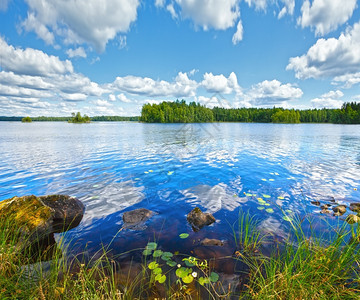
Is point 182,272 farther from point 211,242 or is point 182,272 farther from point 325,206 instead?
point 325,206

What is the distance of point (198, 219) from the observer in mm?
7246

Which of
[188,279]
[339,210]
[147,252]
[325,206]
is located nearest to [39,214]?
[147,252]

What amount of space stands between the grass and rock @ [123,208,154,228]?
1.81 meters

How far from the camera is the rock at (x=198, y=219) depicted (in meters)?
7.14

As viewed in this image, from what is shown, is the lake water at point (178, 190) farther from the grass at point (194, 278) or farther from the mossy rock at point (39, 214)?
the grass at point (194, 278)

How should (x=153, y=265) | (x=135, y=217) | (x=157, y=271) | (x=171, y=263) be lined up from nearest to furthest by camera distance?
(x=157, y=271)
(x=153, y=265)
(x=171, y=263)
(x=135, y=217)

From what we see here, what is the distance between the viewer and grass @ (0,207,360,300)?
3285mm

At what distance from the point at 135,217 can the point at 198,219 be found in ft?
9.16

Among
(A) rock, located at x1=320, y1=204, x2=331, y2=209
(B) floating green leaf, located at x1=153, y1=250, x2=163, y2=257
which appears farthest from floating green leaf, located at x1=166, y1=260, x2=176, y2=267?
(A) rock, located at x1=320, y1=204, x2=331, y2=209

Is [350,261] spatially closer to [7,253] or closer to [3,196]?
[7,253]

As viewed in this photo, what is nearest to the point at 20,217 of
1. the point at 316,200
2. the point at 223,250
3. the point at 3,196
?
the point at 3,196

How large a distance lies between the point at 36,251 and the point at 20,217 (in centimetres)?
133

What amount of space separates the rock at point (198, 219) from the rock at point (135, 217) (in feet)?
6.41

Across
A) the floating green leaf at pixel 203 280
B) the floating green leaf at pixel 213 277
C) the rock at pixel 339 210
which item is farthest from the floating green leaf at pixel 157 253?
the rock at pixel 339 210
